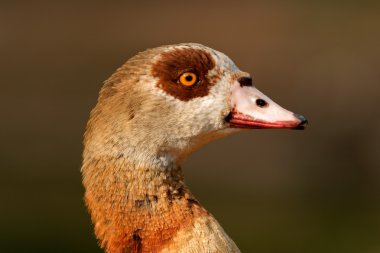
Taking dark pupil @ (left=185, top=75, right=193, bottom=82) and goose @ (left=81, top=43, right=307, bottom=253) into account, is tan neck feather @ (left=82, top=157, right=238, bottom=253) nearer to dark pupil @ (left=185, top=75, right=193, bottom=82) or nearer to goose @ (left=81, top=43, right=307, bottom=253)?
goose @ (left=81, top=43, right=307, bottom=253)

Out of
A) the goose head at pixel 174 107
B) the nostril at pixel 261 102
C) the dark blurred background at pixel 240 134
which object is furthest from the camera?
the dark blurred background at pixel 240 134

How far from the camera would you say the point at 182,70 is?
390cm

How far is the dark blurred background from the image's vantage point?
31.6ft

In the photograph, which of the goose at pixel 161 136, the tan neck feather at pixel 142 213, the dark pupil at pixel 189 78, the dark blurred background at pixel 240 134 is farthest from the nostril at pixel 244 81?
the dark blurred background at pixel 240 134

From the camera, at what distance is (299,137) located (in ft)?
36.5

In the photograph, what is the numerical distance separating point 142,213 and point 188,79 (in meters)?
0.62

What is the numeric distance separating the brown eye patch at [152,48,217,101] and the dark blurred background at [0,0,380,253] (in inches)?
195

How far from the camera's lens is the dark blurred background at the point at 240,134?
9.62 m

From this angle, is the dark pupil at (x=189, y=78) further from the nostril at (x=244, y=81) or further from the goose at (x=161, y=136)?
the nostril at (x=244, y=81)

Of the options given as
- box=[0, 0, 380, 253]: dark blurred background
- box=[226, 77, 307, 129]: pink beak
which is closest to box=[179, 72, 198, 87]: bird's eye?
box=[226, 77, 307, 129]: pink beak

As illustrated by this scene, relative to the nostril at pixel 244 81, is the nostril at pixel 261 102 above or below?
below
